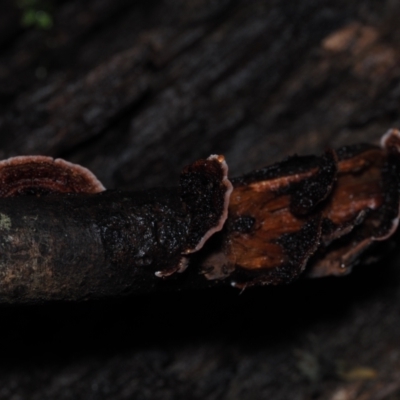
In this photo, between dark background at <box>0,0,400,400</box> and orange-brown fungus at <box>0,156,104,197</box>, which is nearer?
orange-brown fungus at <box>0,156,104,197</box>

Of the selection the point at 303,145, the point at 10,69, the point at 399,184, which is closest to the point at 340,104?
the point at 303,145

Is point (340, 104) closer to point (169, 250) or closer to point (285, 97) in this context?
point (285, 97)

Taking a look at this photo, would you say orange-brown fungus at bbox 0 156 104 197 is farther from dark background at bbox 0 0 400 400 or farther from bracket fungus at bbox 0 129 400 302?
dark background at bbox 0 0 400 400

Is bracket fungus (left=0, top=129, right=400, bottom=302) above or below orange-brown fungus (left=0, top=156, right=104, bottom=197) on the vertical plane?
below

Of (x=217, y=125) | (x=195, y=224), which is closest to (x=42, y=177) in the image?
(x=195, y=224)

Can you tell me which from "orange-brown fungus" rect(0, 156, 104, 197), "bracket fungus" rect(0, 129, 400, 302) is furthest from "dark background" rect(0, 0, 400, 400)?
"orange-brown fungus" rect(0, 156, 104, 197)

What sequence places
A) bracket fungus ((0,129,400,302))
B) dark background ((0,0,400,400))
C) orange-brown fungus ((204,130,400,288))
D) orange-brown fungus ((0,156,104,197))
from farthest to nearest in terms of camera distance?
dark background ((0,0,400,400)) → orange-brown fungus ((204,130,400,288)) → orange-brown fungus ((0,156,104,197)) → bracket fungus ((0,129,400,302))

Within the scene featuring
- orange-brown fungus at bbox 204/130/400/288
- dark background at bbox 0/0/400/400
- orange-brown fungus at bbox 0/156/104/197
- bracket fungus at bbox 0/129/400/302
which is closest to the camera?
bracket fungus at bbox 0/129/400/302

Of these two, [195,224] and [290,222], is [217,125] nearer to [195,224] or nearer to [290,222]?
[290,222]
